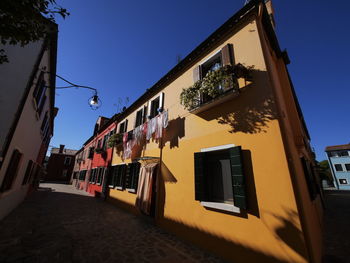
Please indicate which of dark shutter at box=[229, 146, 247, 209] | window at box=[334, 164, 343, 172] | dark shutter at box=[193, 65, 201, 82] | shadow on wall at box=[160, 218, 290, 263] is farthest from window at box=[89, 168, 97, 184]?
window at box=[334, 164, 343, 172]

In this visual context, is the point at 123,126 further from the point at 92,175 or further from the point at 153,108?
the point at 92,175

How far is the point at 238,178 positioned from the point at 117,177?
373 inches

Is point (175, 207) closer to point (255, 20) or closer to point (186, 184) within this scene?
point (186, 184)

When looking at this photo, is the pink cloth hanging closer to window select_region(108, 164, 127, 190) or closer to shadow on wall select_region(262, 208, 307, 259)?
window select_region(108, 164, 127, 190)

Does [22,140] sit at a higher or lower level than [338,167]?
lower

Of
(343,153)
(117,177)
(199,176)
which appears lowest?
(117,177)

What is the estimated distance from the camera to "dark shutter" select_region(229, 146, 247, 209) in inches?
147

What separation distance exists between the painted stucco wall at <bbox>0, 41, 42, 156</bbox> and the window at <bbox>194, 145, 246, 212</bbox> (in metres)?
6.13

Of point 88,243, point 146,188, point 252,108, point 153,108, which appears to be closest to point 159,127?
point 153,108

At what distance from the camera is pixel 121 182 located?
10.3 meters

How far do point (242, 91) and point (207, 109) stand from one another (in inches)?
51.1

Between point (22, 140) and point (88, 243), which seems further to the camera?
point (22, 140)

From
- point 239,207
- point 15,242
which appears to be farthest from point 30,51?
point 239,207

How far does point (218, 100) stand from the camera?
479cm
